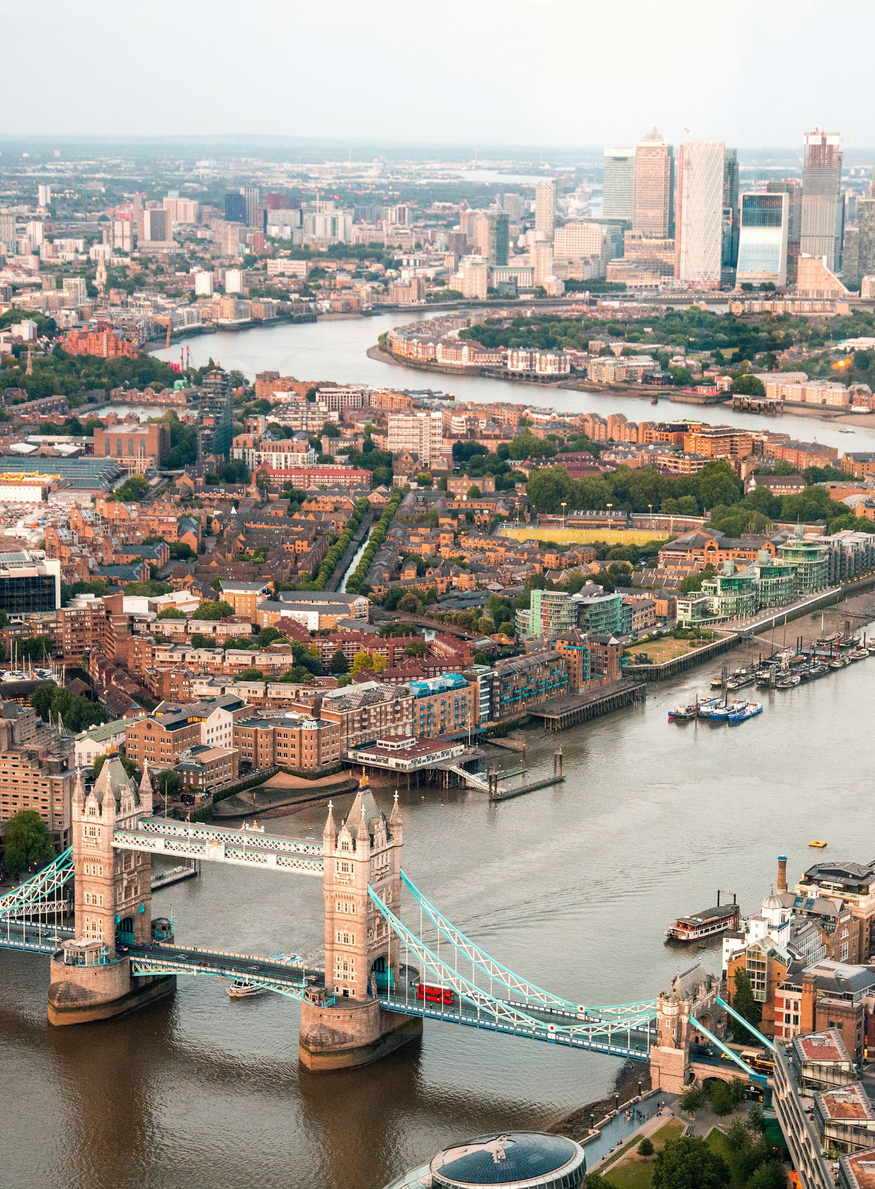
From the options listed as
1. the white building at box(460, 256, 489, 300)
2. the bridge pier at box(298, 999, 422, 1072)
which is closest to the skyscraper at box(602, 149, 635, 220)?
the white building at box(460, 256, 489, 300)

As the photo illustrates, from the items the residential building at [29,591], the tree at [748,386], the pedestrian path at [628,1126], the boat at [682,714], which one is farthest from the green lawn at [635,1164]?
the tree at [748,386]

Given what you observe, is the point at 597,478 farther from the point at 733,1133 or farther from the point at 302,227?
the point at 302,227

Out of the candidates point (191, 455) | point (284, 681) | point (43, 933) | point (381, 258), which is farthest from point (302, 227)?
point (43, 933)

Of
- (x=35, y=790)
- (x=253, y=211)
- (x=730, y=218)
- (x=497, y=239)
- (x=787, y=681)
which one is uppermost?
(x=730, y=218)

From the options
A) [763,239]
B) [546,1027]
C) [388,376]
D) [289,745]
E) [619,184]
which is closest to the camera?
[546,1027]

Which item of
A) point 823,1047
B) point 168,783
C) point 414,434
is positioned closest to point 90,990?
point 168,783

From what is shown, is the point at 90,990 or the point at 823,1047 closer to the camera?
the point at 823,1047

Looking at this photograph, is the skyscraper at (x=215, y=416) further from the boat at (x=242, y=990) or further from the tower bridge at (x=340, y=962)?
the boat at (x=242, y=990)

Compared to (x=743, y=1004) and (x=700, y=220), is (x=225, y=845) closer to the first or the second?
(x=743, y=1004)
